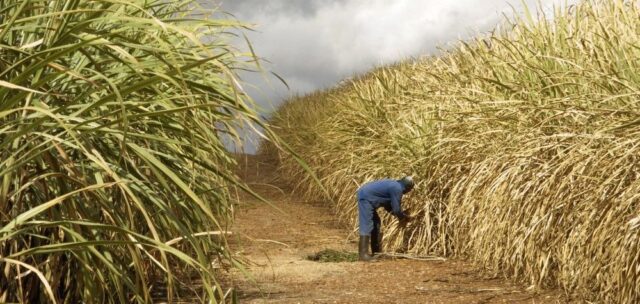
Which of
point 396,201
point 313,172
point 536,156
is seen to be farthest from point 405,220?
point 313,172

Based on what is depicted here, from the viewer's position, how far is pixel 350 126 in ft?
38.0

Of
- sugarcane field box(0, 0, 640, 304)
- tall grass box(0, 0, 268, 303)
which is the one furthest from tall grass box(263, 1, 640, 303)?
tall grass box(0, 0, 268, 303)

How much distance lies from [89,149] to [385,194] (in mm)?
5588

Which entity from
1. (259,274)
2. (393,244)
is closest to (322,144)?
(393,244)

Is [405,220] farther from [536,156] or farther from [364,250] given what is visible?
[536,156]

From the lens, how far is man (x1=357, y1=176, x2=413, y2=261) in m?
8.51

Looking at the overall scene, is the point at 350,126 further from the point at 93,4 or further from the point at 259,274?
the point at 93,4

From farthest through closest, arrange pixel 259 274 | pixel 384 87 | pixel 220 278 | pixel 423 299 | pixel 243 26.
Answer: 1. pixel 384 87
2. pixel 259 274
3. pixel 220 278
4. pixel 423 299
5. pixel 243 26

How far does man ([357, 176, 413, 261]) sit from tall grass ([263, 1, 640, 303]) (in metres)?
0.23

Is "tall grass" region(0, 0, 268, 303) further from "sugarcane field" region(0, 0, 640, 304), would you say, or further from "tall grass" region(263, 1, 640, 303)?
"tall grass" region(263, 1, 640, 303)

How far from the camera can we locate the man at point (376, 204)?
851 cm

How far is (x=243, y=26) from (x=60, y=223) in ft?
4.67

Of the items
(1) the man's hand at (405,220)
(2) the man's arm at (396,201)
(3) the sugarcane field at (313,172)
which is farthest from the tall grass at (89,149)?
(1) the man's hand at (405,220)

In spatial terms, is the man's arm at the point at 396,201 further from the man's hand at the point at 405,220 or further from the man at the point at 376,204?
the man's hand at the point at 405,220
